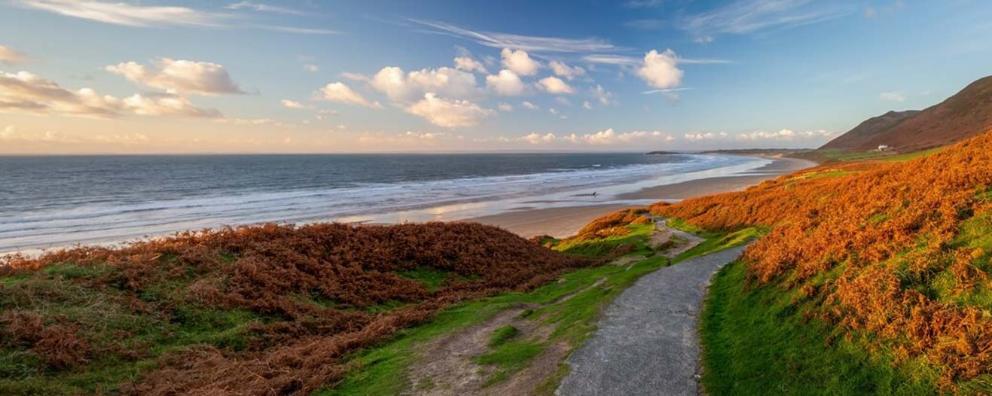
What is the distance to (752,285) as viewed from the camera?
13.6 metres

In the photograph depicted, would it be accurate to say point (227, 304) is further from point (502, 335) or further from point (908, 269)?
point (908, 269)

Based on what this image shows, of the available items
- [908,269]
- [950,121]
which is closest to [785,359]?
[908,269]

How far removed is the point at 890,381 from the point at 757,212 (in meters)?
28.0

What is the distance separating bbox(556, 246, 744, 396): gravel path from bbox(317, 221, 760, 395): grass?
46cm

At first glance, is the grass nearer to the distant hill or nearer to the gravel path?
the gravel path

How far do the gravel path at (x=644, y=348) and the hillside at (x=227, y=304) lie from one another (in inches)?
237

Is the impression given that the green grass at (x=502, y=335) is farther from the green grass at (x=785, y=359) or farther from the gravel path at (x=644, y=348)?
the green grass at (x=785, y=359)

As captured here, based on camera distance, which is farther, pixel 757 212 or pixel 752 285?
pixel 757 212

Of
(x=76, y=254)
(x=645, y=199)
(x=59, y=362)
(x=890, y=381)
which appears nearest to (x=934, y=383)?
(x=890, y=381)

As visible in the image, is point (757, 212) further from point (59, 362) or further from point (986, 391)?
point (59, 362)

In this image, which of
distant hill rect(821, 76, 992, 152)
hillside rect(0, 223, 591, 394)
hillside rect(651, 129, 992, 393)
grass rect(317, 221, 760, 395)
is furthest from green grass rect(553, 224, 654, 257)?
distant hill rect(821, 76, 992, 152)

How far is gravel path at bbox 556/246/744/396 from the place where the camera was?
30.1ft

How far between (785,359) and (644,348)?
299 centimetres

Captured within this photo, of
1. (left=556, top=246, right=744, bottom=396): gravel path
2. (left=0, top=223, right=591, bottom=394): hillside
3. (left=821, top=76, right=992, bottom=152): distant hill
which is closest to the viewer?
(left=556, top=246, right=744, bottom=396): gravel path
